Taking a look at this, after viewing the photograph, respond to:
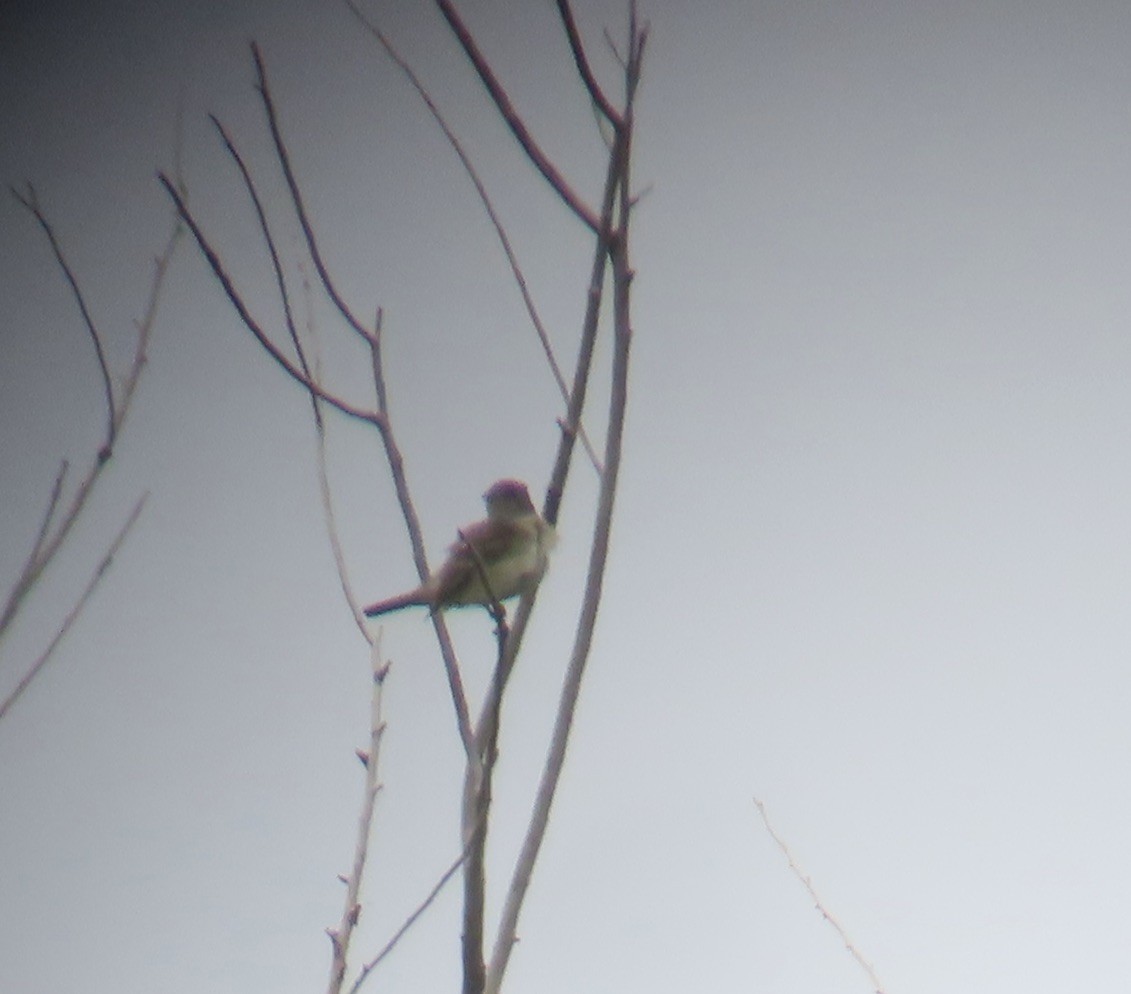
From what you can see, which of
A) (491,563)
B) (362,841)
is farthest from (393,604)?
(362,841)

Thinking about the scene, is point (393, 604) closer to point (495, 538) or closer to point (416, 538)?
point (495, 538)

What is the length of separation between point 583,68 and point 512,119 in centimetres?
12

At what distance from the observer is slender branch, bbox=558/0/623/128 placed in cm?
163

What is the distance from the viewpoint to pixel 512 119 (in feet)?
5.53

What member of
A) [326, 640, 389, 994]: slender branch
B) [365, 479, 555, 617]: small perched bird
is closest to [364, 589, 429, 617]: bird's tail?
[365, 479, 555, 617]: small perched bird

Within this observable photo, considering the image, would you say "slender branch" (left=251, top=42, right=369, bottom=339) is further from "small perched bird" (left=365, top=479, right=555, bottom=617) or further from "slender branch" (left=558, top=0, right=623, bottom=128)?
"small perched bird" (left=365, top=479, right=555, bottom=617)

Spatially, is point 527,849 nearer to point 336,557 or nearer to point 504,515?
point 336,557

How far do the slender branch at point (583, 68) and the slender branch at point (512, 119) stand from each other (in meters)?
0.11

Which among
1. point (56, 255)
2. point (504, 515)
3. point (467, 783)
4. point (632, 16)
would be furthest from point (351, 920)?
point (504, 515)

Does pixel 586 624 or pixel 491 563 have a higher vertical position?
pixel 491 563

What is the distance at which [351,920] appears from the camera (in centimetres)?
192

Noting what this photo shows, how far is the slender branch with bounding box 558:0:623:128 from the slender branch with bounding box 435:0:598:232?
0.35 ft

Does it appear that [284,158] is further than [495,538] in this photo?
No

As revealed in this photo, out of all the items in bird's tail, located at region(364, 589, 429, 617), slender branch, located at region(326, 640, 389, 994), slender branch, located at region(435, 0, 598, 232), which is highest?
bird's tail, located at region(364, 589, 429, 617)
